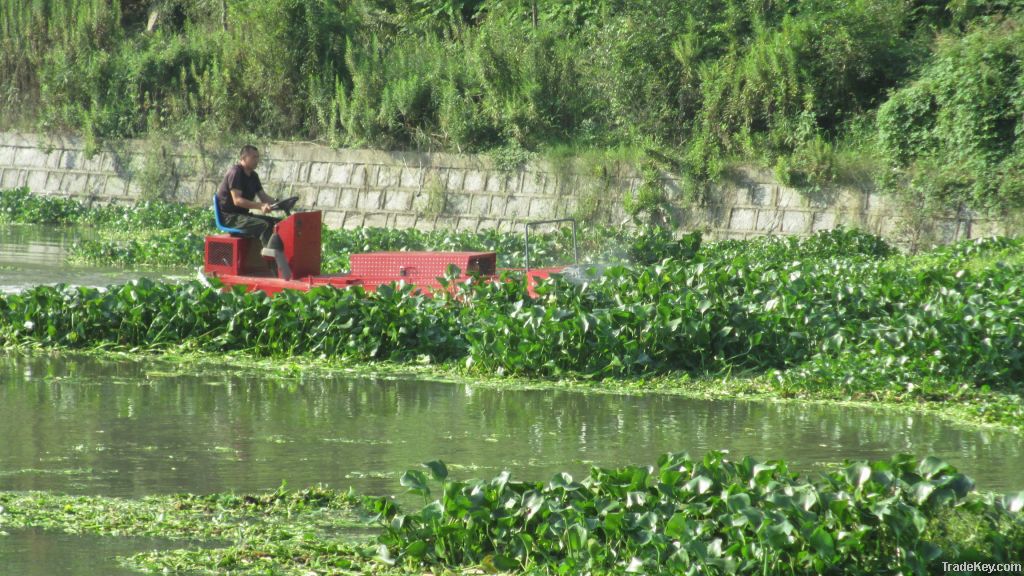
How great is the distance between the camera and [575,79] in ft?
77.3

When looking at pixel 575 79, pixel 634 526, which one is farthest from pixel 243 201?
pixel 575 79

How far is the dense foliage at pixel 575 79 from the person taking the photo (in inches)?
760

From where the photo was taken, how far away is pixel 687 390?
9.84m

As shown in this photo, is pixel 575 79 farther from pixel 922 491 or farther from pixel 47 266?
pixel 922 491

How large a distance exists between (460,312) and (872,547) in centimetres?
651

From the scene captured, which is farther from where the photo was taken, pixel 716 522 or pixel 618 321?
pixel 618 321

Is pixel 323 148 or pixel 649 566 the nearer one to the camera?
pixel 649 566

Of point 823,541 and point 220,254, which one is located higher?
point 220,254

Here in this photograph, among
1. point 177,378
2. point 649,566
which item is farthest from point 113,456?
point 649,566

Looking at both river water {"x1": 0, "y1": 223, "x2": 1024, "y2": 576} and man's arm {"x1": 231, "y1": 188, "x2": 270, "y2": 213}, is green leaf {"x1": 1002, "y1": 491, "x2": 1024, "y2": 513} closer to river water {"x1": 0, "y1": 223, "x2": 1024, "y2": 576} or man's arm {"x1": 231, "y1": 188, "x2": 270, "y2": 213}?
river water {"x1": 0, "y1": 223, "x2": 1024, "y2": 576}

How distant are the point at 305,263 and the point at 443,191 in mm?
9965

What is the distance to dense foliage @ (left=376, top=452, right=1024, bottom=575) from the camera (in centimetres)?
487

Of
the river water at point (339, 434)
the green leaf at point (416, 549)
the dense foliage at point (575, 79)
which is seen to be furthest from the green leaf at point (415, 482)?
the dense foliage at point (575, 79)

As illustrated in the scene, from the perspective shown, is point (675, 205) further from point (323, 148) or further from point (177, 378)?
point (177, 378)
